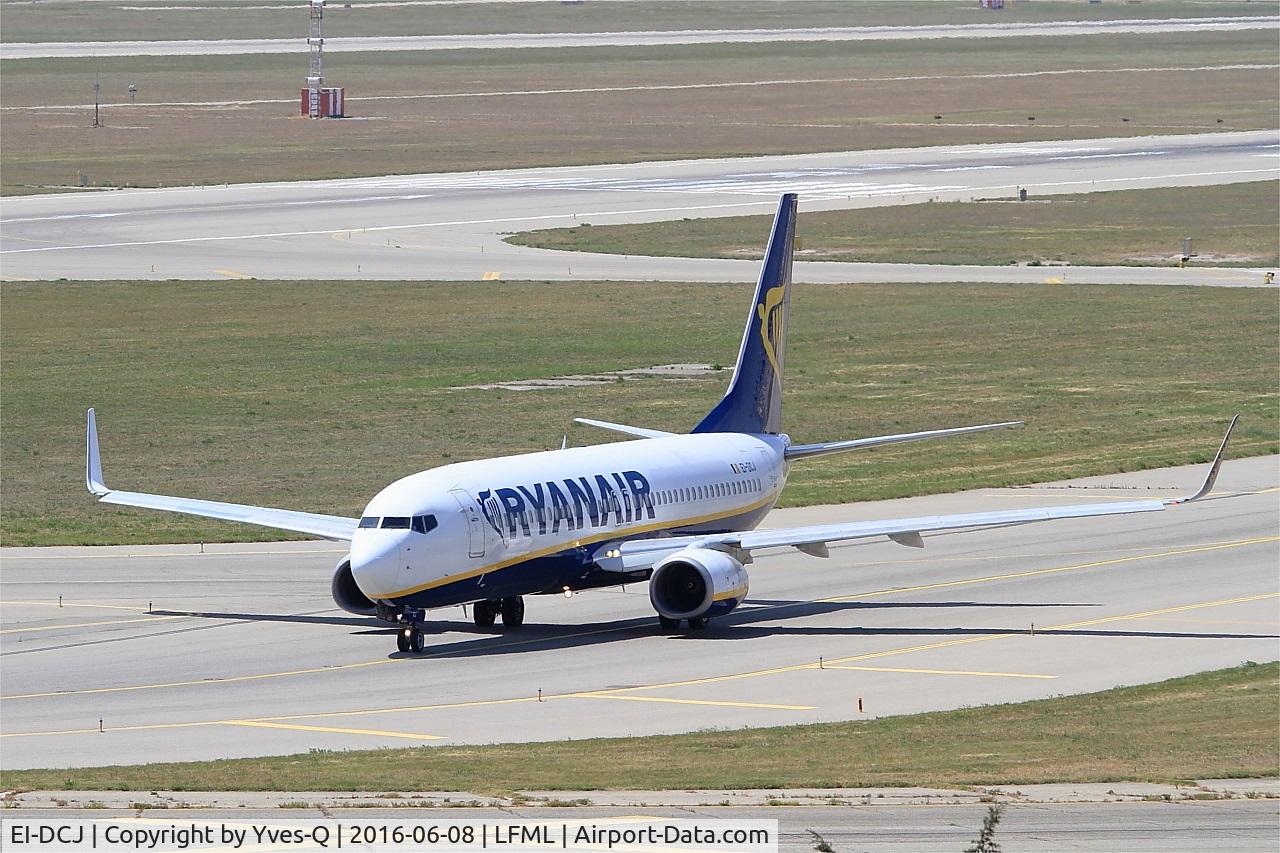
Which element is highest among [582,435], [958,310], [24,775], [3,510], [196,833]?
[958,310]

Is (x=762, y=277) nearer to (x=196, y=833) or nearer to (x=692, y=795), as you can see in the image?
(x=692, y=795)

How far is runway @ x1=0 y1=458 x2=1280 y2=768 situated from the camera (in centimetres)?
3884

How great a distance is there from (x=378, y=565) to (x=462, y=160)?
5182 inches

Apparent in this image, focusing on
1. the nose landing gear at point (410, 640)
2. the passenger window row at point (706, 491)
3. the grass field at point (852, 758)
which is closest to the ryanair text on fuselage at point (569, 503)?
the passenger window row at point (706, 491)

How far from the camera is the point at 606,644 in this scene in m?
46.7

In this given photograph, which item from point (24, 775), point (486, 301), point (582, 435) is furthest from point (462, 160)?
point (24, 775)

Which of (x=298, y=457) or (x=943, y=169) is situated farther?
(x=943, y=169)

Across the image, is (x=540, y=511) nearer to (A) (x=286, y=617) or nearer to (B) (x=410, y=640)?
(B) (x=410, y=640)

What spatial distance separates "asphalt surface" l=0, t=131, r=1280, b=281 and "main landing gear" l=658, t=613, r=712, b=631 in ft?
220

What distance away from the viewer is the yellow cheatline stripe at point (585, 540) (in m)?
44.1

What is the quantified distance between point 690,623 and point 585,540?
292 centimetres

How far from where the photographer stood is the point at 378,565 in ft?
142

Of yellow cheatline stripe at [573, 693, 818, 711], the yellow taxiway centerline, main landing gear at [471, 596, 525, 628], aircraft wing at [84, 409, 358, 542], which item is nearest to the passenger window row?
the yellow taxiway centerline

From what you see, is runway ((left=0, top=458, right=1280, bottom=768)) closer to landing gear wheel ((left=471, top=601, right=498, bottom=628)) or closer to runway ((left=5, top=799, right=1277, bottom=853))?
landing gear wheel ((left=471, top=601, right=498, bottom=628))
